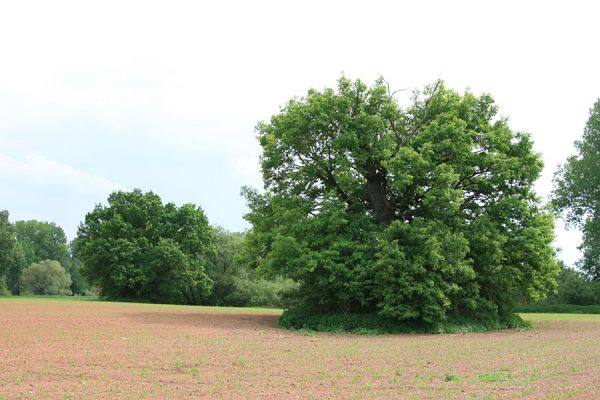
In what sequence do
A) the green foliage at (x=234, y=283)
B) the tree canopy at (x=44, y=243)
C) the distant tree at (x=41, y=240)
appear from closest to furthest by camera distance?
the green foliage at (x=234, y=283) < the tree canopy at (x=44, y=243) < the distant tree at (x=41, y=240)

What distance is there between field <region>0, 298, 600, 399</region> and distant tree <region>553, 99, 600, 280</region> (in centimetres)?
3322

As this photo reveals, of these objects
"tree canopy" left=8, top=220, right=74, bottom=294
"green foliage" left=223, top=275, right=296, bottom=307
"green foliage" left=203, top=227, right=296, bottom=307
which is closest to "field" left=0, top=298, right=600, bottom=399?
"green foliage" left=223, top=275, right=296, bottom=307

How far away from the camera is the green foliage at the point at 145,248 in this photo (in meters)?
69.3

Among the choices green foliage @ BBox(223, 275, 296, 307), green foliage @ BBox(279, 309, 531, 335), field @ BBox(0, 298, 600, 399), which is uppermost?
green foliage @ BBox(223, 275, 296, 307)

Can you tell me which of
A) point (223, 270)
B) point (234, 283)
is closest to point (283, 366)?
point (234, 283)

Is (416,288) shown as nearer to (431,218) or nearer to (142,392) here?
(431,218)

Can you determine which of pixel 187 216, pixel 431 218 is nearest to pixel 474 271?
pixel 431 218

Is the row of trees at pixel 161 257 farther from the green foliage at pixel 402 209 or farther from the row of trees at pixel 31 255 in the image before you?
the green foliage at pixel 402 209

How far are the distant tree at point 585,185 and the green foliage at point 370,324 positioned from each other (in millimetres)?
27710

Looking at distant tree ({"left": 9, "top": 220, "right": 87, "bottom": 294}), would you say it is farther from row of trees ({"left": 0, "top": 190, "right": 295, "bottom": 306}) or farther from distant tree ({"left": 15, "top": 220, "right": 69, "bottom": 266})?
row of trees ({"left": 0, "top": 190, "right": 295, "bottom": 306})

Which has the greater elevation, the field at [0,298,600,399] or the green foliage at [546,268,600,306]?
the green foliage at [546,268,600,306]

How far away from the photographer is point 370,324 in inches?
1192

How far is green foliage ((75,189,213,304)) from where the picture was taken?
6931 centimetres

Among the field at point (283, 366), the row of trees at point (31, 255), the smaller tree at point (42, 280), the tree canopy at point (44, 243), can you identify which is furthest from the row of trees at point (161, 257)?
the tree canopy at point (44, 243)
